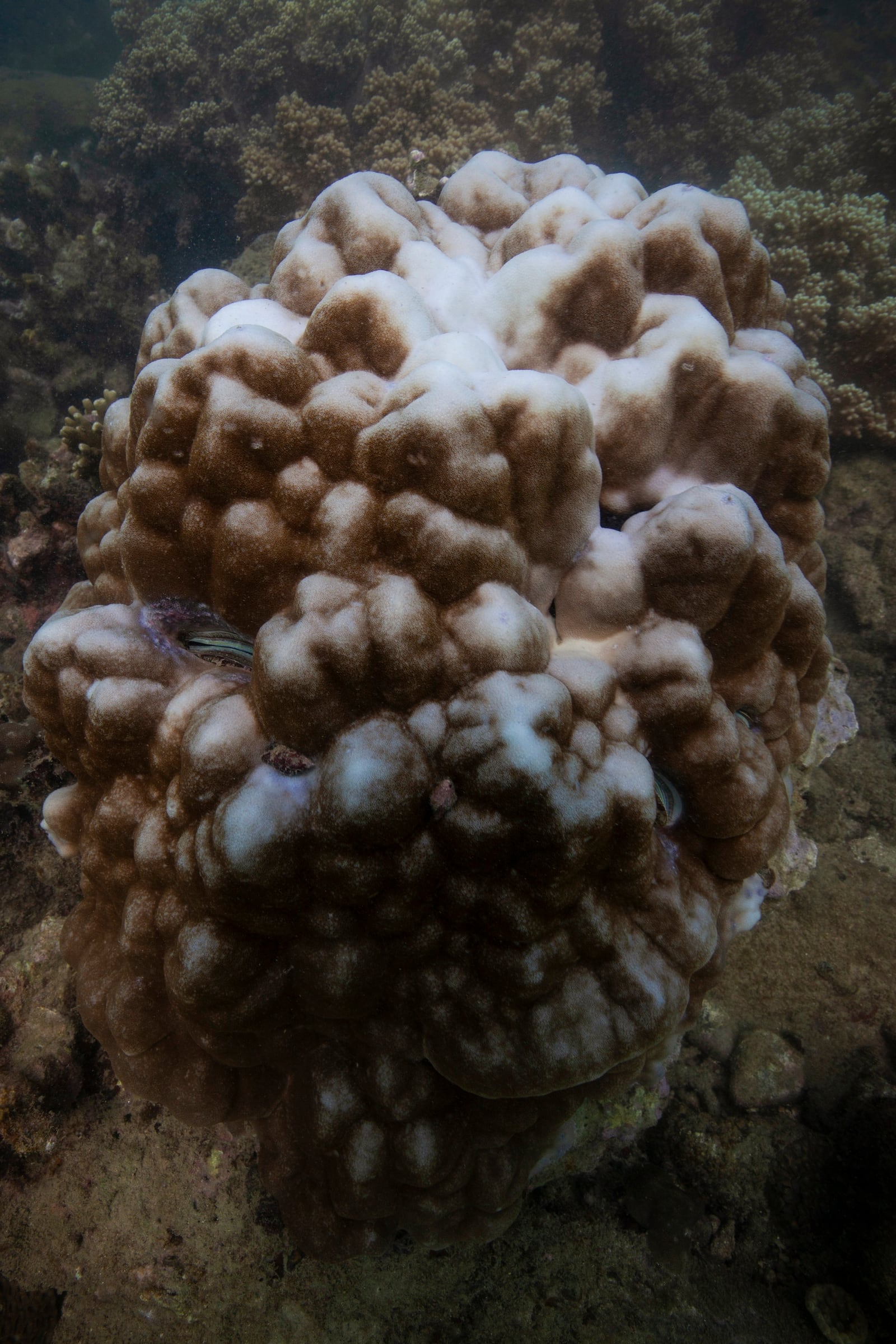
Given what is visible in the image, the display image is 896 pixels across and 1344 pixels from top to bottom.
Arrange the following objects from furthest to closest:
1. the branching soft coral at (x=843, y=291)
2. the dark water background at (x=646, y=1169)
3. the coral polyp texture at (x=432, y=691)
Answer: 1. the branching soft coral at (x=843, y=291)
2. the dark water background at (x=646, y=1169)
3. the coral polyp texture at (x=432, y=691)

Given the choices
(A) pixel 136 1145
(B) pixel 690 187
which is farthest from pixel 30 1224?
(B) pixel 690 187

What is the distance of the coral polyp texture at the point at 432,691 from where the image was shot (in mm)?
1894

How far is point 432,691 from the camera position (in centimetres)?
194

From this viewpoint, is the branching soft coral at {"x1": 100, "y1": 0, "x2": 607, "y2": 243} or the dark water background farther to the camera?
the branching soft coral at {"x1": 100, "y1": 0, "x2": 607, "y2": 243}

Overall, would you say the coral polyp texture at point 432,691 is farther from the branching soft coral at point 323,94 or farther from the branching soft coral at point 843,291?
the branching soft coral at point 323,94

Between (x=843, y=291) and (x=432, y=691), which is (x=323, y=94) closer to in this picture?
(x=843, y=291)

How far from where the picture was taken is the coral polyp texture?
6.21 feet

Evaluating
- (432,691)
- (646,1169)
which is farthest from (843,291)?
(646,1169)

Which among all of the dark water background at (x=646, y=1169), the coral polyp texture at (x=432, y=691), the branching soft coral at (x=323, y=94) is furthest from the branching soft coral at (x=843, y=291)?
the coral polyp texture at (x=432, y=691)

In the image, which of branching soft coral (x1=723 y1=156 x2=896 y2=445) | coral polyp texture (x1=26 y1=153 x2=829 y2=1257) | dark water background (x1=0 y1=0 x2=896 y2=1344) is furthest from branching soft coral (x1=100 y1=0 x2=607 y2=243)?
coral polyp texture (x1=26 y1=153 x2=829 y2=1257)

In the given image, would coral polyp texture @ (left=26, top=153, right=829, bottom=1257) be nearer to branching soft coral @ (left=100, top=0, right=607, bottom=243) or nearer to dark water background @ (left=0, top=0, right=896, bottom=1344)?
dark water background @ (left=0, top=0, right=896, bottom=1344)

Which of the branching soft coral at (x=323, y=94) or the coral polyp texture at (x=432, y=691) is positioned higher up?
the branching soft coral at (x=323, y=94)

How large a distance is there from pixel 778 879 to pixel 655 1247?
2.23 meters

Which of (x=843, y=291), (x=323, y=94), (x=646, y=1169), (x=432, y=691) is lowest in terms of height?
(x=646, y=1169)
